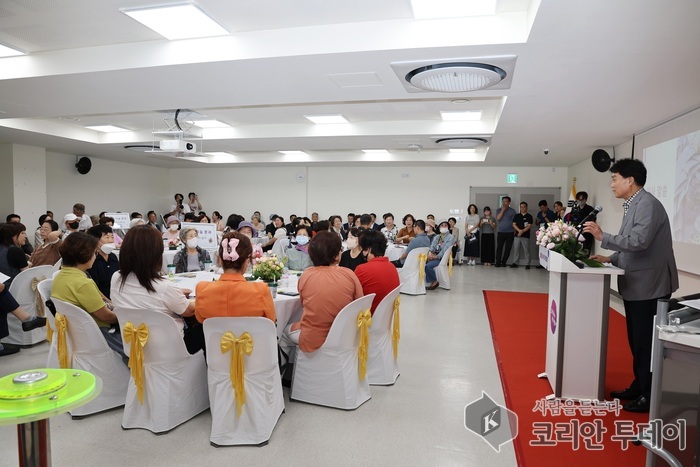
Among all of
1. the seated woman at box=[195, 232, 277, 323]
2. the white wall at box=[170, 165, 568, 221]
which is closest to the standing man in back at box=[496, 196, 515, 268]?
the white wall at box=[170, 165, 568, 221]

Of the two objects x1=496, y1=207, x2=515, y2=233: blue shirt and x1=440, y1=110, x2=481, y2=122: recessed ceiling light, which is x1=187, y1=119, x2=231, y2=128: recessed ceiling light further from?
x1=496, y1=207, x2=515, y2=233: blue shirt

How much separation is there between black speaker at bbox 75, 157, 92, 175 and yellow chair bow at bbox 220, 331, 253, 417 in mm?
11258

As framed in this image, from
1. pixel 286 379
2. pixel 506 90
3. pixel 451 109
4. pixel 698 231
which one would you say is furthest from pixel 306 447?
pixel 451 109

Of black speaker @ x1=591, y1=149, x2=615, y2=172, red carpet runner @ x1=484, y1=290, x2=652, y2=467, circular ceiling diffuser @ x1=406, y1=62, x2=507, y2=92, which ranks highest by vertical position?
circular ceiling diffuser @ x1=406, y1=62, x2=507, y2=92

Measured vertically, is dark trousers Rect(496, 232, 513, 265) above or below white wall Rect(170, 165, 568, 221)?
below

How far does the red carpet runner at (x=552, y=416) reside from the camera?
2.88 metres

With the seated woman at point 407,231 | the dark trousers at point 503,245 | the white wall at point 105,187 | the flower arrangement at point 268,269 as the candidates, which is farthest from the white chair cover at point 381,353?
the white wall at point 105,187

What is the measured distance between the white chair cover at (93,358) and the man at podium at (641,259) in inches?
142

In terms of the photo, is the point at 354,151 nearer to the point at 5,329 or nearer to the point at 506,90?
the point at 506,90

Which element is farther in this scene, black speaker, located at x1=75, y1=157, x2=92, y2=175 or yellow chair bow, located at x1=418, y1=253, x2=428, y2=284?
black speaker, located at x1=75, y1=157, x2=92, y2=175

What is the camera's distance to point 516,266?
12.3 metres

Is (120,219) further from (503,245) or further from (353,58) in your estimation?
(503,245)

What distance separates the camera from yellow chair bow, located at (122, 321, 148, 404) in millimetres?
2955

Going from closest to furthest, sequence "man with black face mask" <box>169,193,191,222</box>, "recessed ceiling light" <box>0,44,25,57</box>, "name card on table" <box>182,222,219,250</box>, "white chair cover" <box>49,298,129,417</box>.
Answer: "white chair cover" <box>49,298,129,417</box> → "recessed ceiling light" <box>0,44,25,57</box> → "name card on table" <box>182,222,219,250</box> → "man with black face mask" <box>169,193,191,222</box>
